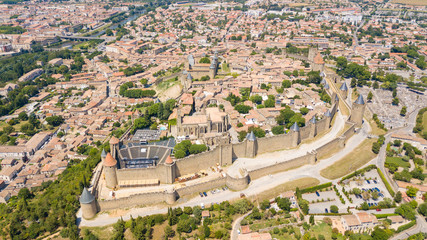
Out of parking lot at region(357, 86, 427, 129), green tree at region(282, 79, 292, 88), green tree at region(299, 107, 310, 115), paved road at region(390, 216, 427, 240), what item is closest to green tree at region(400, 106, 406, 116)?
parking lot at region(357, 86, 427, 129)

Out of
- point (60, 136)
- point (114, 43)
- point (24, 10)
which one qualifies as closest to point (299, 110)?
point (60, 136)

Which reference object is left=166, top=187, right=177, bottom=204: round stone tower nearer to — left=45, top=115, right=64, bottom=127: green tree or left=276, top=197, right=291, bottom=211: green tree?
left=276, top=197, right=291, bottom=211: green tree

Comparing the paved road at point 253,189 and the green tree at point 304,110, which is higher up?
the green tree at point 304,110

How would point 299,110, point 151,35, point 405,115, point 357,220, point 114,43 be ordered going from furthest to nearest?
point 151,35, point 114,43, point 405,115, point 299,110, point 357,220

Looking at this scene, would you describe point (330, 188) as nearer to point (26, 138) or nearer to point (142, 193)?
point (142, 193)

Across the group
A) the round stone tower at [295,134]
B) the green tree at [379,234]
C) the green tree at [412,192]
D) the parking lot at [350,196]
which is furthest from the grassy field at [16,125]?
the green tree at [412,192]

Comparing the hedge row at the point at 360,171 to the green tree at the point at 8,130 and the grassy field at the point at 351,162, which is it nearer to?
the grassy field at the point at 351,162
